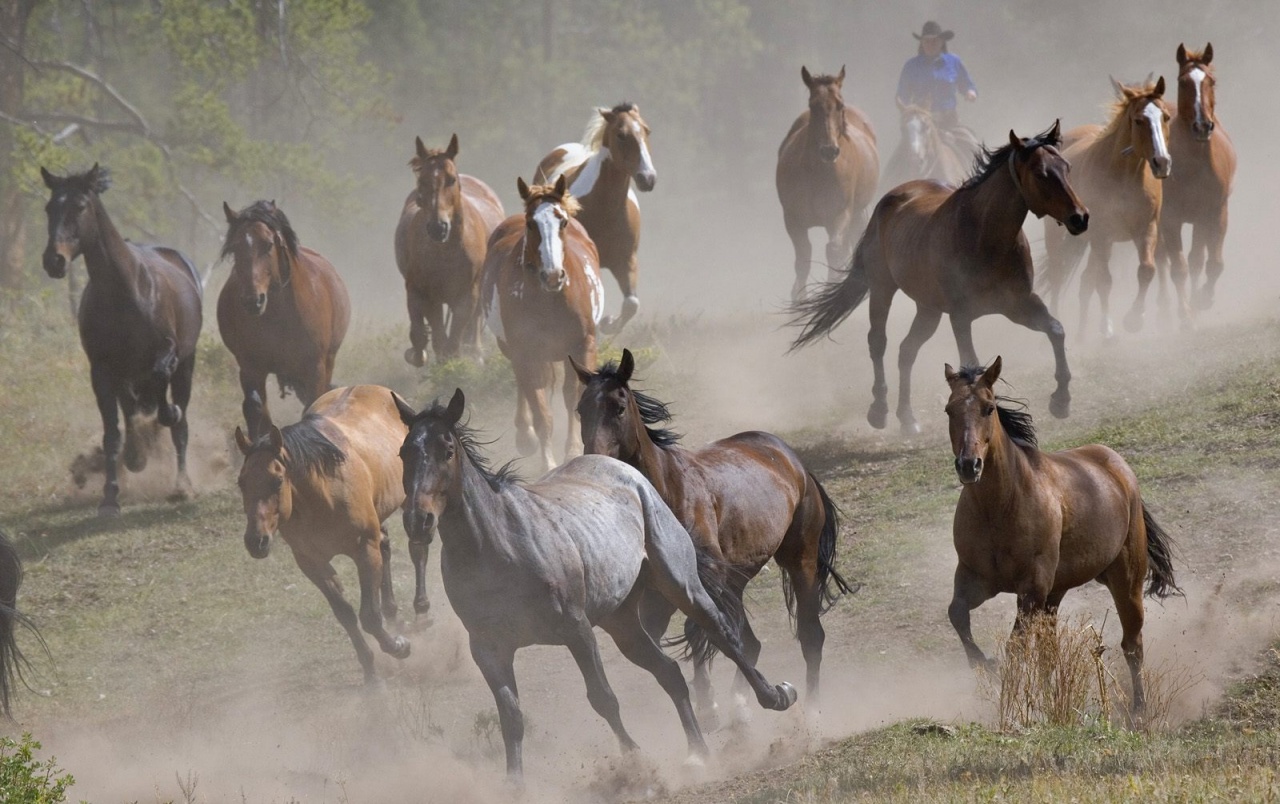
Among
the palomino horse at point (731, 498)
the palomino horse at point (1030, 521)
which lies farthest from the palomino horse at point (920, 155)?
the palomino horse at point (1030, 521)

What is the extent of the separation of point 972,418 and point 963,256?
15.2ft

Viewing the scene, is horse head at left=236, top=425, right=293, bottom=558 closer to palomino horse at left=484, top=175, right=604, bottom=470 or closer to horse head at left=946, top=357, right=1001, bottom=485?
palomino horse at left=484, top=175, right=604, bottom=470

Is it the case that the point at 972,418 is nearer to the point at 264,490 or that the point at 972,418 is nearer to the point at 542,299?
the point at 264,490

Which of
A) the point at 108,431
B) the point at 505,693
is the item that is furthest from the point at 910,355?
the point at 108,431

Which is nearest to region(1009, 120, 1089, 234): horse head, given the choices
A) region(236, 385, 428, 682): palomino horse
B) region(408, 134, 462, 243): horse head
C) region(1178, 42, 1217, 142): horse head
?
region(1178, 42, 1217, 142): horse head

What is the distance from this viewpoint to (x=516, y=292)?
12.1m

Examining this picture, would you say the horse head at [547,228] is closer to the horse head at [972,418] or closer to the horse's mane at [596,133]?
the horse's mane at [596,133]

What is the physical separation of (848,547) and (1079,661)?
11.4 ft

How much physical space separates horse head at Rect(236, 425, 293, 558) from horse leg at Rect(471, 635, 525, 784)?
2.24m

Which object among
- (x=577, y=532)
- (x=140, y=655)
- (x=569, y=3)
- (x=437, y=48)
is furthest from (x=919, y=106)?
(x=569, y=3)

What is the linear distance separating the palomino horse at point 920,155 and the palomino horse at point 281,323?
8.66 meters

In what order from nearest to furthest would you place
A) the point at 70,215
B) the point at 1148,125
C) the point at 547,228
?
the point at 547,228 → the point at 1148,125 → the point at 70,215

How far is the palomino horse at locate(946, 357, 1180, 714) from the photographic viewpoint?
6.72 metres

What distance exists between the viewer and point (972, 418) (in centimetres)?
662
